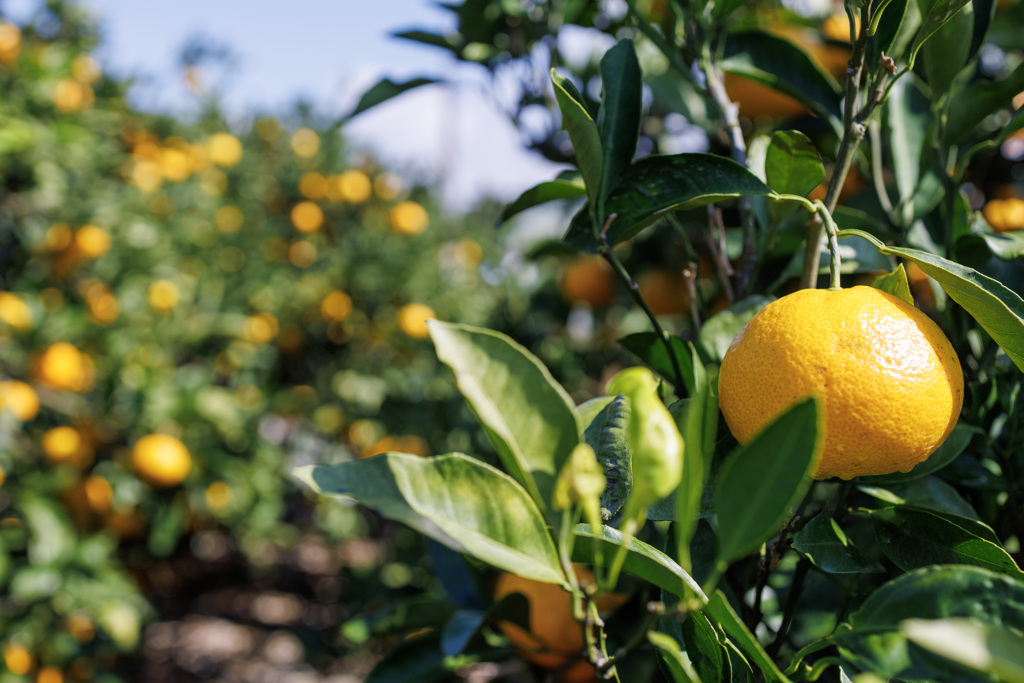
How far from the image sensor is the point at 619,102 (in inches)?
21.5

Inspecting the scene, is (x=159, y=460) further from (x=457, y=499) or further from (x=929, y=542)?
(x=929, y=542)

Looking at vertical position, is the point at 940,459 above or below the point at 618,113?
below

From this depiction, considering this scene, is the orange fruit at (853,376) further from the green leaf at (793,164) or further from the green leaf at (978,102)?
the green leaf at (978,102)

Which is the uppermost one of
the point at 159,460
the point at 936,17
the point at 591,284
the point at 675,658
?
the point at 936,17

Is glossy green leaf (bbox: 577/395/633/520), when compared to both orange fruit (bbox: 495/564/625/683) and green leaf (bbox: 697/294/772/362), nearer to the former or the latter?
green leaf (bbox: 697/294/772/362)

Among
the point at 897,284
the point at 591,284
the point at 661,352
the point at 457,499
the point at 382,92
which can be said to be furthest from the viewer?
the point at 591,284

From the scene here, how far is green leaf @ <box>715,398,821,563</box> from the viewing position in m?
0.29

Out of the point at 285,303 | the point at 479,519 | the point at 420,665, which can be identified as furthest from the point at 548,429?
the point at 285,303

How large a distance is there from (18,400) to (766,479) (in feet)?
6.32

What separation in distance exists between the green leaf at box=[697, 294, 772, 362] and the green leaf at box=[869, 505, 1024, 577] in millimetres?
160

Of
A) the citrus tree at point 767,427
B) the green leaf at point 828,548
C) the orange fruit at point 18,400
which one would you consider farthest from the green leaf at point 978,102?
the orange fruit at point 18,400

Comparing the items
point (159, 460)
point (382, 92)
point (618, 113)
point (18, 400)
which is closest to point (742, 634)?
point (618, 113)

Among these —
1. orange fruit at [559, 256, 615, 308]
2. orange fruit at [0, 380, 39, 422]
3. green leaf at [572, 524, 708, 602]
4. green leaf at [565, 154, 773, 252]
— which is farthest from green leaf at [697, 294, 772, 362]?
orange fruit at [0, 380, 39, 422]

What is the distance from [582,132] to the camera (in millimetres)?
473
